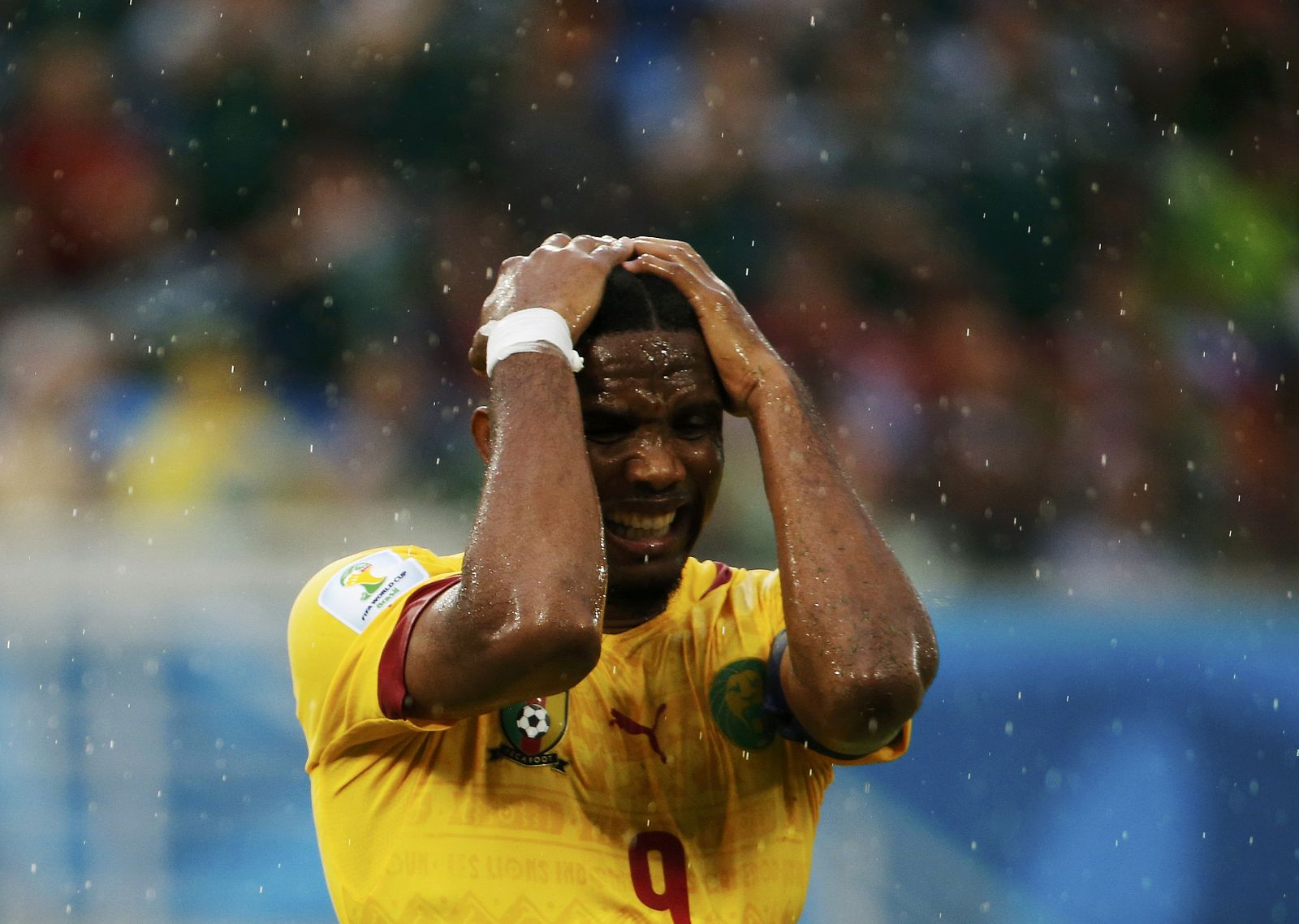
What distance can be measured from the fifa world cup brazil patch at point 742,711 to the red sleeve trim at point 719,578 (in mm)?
239

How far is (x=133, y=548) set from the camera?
5145 mm

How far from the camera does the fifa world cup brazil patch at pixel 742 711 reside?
8.21 ft

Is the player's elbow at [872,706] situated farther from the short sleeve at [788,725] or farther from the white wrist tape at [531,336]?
the white wrist tape at [531,336]

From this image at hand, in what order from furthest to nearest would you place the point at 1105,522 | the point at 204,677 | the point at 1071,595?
the point at 1105,522 → the point at 1071,595 → the point at 204,677

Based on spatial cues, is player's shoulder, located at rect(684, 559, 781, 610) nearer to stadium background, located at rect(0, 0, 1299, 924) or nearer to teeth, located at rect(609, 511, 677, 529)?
teeth, located at rect(609, 511, 677, 529)

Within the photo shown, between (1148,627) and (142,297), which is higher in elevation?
(142,297)

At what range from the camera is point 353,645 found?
2297 millimetres

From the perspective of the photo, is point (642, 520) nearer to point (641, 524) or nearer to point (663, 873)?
point (641, 524)

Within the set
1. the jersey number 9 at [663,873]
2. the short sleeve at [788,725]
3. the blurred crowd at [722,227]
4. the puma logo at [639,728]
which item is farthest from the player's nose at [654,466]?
the blurred crowd at [722,227]

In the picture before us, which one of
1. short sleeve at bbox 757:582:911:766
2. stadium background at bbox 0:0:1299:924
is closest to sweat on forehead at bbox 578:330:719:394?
short sleeve at bbox 757:582:911:766

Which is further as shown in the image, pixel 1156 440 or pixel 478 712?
pixel 1156 440

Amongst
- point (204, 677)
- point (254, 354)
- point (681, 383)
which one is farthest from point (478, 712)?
point (254, 354)

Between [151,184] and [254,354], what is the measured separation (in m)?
0.91

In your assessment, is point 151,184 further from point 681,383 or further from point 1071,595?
point 681,383
